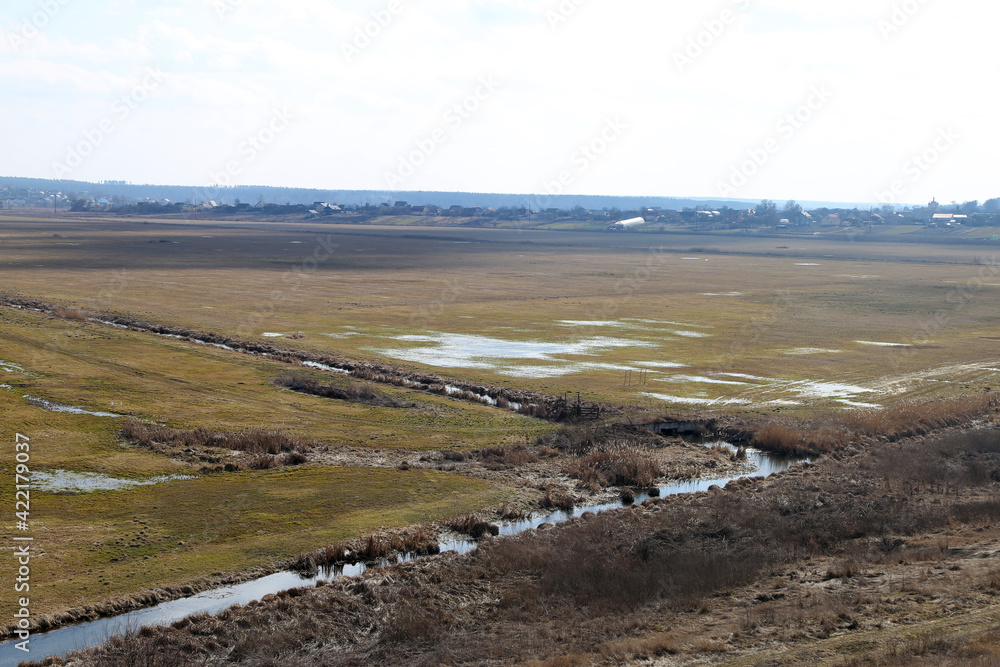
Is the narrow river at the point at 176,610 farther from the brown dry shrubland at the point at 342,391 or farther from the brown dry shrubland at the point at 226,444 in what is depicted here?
the brown dry shrubland at the point at 342,391

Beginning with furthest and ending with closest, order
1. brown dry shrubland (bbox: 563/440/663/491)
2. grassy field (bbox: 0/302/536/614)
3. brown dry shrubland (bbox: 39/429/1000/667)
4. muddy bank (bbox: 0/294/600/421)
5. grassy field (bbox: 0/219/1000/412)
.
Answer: grassy field (bbox: 0/219/1000/412) < muddy bank (bbox: 0/294/600/421) < brown dry shrubland (bbox: 563/440/663/491) < grassy field (bbox: 0/302/536/614) < brown dry shrubland (bbox: 39/429/1000/667)

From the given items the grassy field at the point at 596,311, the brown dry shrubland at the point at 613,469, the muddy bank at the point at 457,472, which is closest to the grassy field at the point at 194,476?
the muddy bank at the point at 457,472

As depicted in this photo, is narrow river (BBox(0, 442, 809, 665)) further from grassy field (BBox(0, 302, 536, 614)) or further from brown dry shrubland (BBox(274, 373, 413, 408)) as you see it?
brown dry shrubland (BBox(274, 373, 413, 408))

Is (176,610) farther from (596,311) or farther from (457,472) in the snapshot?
(596,311)

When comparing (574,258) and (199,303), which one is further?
(574,258)

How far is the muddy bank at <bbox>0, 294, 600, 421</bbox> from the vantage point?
149ft

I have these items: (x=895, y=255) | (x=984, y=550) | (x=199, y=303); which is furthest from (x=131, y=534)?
(x=895, y=255)

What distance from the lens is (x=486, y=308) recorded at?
282 ft

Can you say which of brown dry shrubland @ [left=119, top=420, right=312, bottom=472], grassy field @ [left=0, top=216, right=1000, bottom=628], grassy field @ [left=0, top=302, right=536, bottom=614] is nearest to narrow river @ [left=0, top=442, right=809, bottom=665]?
grassy field @ [left=0, top=302, right=536, bottom=614]

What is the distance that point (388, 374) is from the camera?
175ft

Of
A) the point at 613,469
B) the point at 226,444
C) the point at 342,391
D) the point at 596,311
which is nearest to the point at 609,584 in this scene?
the point at 613,469

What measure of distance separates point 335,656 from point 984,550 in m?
18.1

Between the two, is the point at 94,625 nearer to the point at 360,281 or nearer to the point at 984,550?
the point at 984,550

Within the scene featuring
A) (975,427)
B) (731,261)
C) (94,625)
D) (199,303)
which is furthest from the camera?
(731,261)
